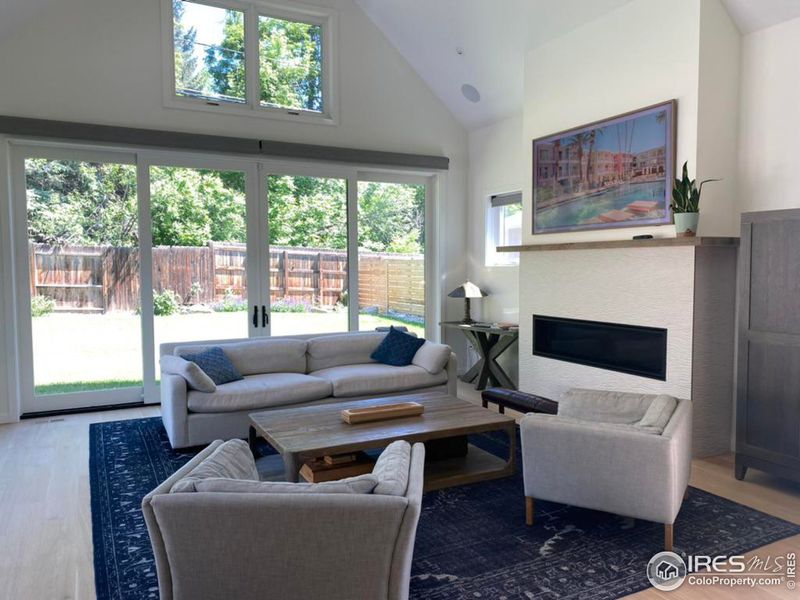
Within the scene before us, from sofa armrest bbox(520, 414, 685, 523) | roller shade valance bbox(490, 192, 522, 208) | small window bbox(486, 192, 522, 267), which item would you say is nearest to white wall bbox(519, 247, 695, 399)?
small window bbox(486, 192, 522, 267)

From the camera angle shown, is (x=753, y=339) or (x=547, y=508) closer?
(x=547, y=508)

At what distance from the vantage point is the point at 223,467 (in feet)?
6.95

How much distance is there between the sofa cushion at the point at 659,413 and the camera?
2852mm

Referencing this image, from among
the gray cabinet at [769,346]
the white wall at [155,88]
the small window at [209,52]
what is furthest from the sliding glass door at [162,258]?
the gray cabinet at [769,346]

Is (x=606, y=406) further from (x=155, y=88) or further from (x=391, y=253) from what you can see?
(x=155, y=88)

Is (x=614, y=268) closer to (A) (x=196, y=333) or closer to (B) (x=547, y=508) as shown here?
(B) (x=547, y=508)

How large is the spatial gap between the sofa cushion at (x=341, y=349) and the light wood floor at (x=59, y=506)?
190 cm

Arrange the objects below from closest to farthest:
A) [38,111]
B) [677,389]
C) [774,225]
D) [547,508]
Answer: [547,508] → [774,225] → [677,389] → [38,111]

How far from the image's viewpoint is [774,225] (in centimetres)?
350

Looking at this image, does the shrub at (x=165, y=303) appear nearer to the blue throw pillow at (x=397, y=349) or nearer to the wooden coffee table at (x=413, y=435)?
the blue throw pillow at (x=397, y=349)

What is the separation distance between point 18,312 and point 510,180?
191 inches

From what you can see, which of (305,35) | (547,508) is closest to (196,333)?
(305,35)

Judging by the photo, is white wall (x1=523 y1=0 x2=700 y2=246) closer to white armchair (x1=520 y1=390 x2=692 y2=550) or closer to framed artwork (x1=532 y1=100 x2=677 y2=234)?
framed artwork (x1=532 y1=100 x2=677 y2=234)

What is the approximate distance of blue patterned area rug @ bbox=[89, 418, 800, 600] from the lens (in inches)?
99.2
